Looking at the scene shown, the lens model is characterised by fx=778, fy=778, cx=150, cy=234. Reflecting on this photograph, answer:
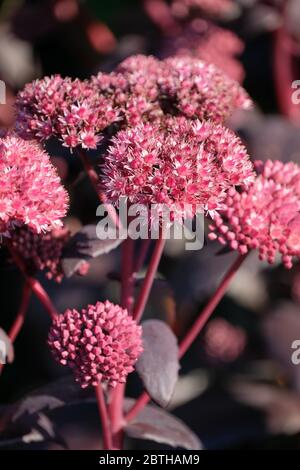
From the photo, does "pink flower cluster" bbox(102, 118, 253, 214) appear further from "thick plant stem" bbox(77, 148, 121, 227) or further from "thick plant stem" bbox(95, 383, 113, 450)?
"thick plant stem" bbox(95, 383, 113, 450)

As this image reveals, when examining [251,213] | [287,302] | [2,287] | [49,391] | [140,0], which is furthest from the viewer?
[140,0]

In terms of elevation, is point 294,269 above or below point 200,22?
below

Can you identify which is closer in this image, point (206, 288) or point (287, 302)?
point (206, 288)

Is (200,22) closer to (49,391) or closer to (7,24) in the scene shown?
(7,24)

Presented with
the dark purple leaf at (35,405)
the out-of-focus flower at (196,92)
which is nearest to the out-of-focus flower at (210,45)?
the out-of-focus flower at (196,92)

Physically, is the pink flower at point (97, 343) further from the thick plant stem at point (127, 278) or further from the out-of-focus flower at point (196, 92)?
A: the out-of-focus flower at point (196, 92)

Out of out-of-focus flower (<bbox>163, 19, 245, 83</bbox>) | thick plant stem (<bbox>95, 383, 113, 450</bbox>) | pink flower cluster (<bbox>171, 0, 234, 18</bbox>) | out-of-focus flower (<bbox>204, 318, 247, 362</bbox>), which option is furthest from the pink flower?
pink flower cluster (<bbox>171, 0, 234, 18</bbox>)

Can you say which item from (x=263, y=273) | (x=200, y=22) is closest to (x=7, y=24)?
(x=200, y=22)
